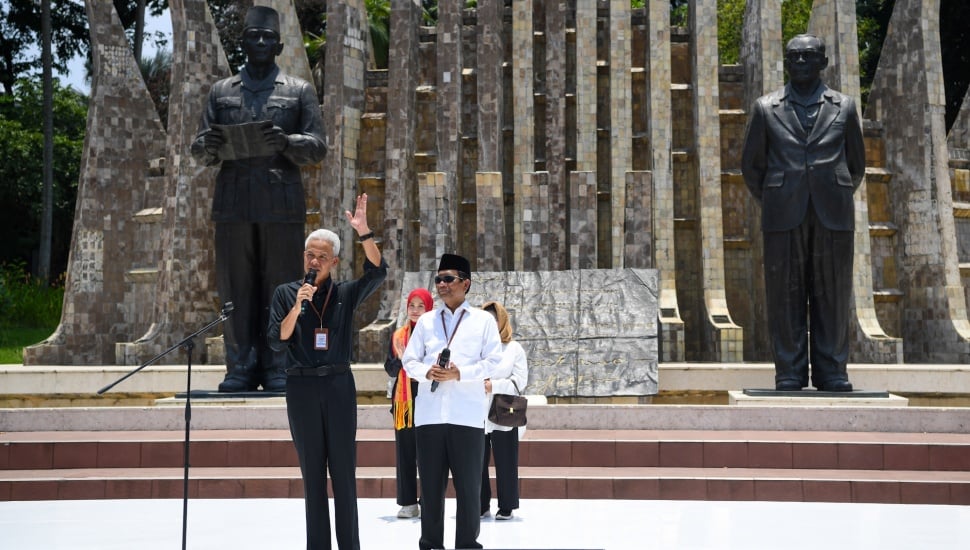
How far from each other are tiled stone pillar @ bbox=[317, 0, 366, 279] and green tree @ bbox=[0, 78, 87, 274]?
14.8 m

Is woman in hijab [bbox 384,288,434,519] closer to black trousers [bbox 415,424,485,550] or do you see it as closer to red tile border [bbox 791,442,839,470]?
black trousers [bbox 415,424,485,550]

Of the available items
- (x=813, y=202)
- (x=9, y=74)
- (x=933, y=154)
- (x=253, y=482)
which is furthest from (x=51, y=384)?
(x=9, y=74)

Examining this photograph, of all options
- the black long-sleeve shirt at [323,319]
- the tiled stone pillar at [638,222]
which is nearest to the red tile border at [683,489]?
the black long-sleeve shirt at [323,319]

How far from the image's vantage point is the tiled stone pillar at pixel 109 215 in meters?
17.6

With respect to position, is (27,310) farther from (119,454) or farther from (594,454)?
(594,454)

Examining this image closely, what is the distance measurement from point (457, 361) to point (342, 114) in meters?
13.7

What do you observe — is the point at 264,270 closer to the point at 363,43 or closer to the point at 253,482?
the point at 253,482

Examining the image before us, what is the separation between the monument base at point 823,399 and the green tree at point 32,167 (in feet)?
82.7

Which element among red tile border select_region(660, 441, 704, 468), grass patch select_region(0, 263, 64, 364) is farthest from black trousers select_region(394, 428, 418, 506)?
grass patch select_region(0, 263, 64, 364)

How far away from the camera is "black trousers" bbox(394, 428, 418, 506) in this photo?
258 inches

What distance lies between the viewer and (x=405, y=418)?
6398 millimetres

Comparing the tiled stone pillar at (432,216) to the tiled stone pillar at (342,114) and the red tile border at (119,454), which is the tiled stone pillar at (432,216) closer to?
the tiled stone pillar at (342,114)

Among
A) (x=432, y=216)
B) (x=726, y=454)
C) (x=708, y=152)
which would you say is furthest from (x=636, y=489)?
(x=708, y=152)

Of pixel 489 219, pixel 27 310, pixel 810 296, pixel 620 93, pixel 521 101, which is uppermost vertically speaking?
pixel 620 93
